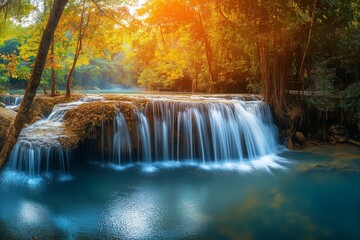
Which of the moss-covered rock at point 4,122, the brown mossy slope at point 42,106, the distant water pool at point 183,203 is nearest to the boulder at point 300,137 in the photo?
the distant water pool at point 183,203

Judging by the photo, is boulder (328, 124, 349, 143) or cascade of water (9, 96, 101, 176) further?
boulder (328, 124, 349, 143)

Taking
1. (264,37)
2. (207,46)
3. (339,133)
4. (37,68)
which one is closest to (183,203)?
(37,68)

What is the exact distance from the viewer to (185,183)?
27.5 ft

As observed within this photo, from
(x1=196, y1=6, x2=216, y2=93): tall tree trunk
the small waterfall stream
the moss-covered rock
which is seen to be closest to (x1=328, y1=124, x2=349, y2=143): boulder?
the small waterfall stream

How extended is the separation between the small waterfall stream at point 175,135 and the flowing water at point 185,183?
0.04m

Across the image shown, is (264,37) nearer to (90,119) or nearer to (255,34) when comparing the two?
(255,34)

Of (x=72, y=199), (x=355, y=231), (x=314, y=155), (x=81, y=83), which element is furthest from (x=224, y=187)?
(x=81, y=83)

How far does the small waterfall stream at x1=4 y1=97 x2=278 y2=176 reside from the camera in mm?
9273

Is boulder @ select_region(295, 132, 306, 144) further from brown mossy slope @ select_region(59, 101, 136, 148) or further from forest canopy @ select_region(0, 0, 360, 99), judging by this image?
brown mossy slope @ select_region(59, 101, 136, 148)

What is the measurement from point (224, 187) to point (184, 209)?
6.12 feet

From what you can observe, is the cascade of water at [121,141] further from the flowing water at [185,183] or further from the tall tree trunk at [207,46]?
the tall tree trunk at [207,46]

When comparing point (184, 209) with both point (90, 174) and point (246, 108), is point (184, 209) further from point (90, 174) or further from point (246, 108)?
point (246, 108)

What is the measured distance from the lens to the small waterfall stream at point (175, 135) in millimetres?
9273

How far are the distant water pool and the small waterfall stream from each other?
2.56 ft
